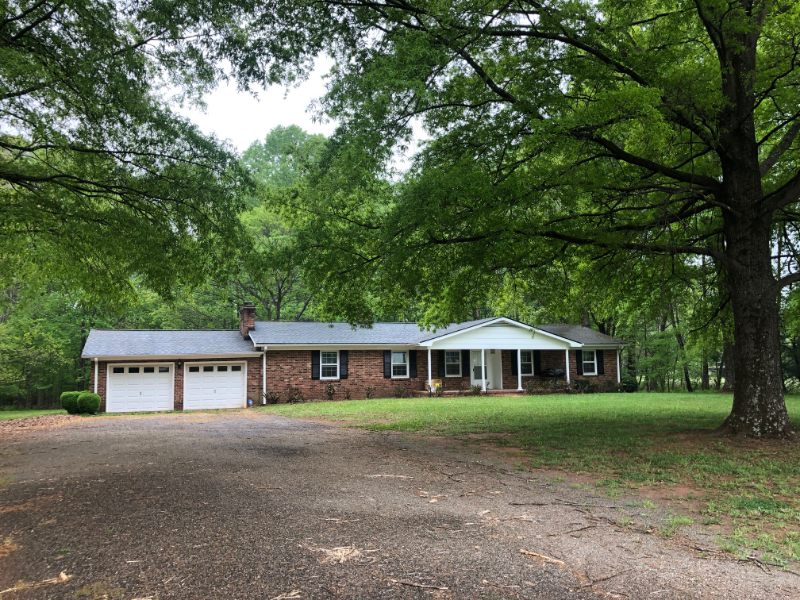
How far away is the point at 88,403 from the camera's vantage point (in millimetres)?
18391

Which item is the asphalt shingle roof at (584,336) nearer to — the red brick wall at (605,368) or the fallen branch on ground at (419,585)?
the red brick wall at (605,368)

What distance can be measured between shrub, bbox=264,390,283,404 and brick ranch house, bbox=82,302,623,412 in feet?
0.70

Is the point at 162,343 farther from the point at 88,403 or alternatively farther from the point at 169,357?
the point at 88,403

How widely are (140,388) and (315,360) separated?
7147mm

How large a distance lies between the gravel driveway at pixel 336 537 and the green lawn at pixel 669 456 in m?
0.67

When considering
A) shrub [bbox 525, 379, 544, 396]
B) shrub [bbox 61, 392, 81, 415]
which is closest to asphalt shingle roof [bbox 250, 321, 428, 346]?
shrub [bbox 525, 379, 544, 396]

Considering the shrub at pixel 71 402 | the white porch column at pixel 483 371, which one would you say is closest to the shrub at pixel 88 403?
the shrub at pixel 71 402

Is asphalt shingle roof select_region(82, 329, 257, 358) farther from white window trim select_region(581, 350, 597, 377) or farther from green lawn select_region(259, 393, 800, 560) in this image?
white window trim select_region(581, 350, 597, 377)

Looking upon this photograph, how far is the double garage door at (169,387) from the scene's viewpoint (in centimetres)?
2092

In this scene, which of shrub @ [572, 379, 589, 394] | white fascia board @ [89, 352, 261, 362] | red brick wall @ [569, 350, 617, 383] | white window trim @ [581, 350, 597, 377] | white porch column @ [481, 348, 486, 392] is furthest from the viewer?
white window trim @ [581, 350, 597, 377]

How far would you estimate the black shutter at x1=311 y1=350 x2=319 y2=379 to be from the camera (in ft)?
76.5

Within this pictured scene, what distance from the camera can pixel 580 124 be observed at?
725cm

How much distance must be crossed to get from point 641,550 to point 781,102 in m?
8.19

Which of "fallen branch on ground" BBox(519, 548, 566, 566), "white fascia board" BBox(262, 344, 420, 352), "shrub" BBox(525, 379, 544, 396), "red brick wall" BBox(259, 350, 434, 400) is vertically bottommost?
"shrub" BBox(525, 379, 544, 396)
